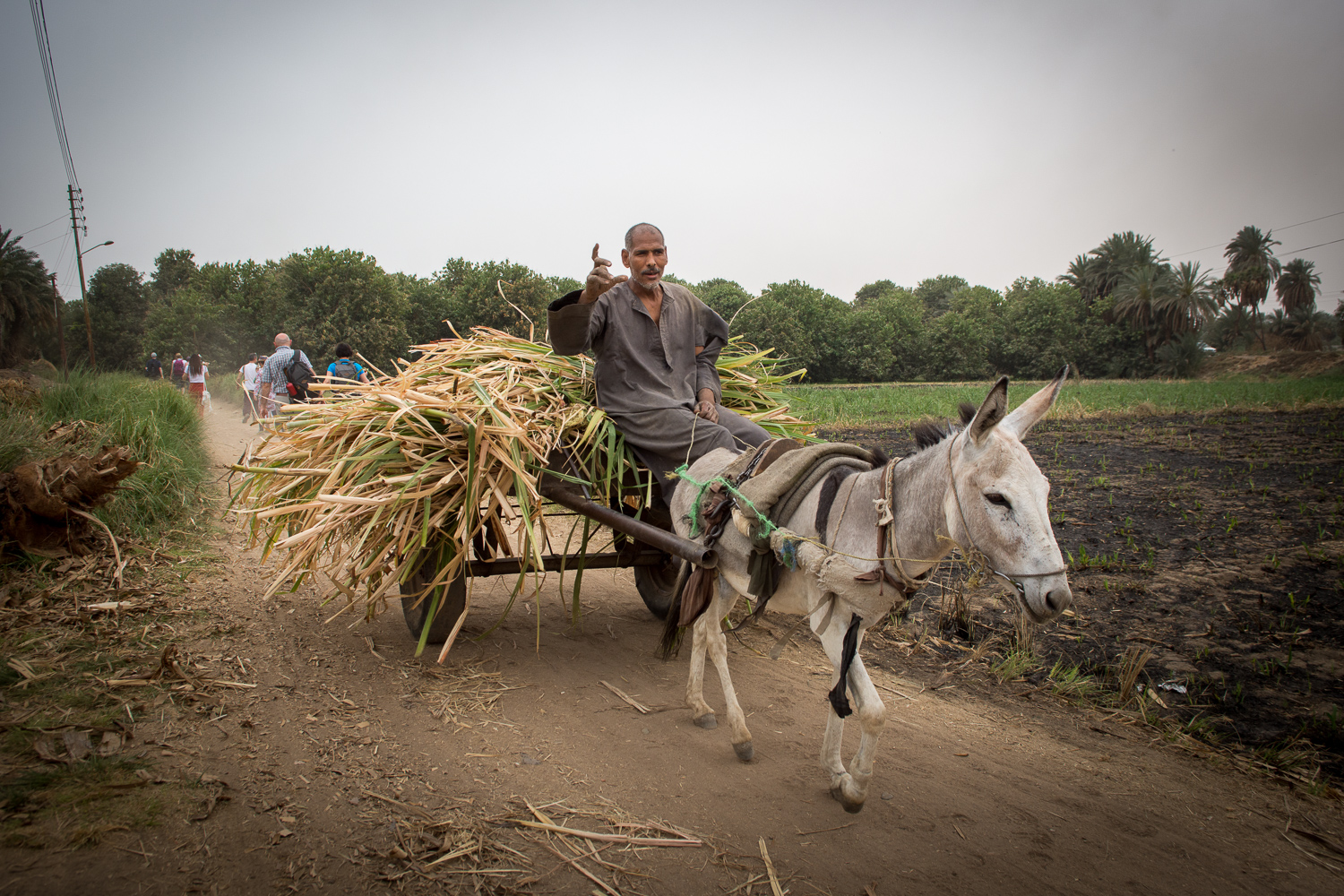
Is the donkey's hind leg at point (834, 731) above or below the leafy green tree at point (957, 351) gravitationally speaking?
below

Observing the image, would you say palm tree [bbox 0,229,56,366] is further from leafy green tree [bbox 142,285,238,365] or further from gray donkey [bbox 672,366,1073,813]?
gray donkey [bbox 672,366,1073,813]

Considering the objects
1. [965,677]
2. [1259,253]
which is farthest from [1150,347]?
[965,677]

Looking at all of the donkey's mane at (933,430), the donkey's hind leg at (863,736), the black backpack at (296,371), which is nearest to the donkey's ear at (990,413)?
the donkey's mane at (933,430)

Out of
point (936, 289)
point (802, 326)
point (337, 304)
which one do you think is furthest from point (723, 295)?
point (936, 289)

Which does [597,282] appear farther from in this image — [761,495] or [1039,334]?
[1039,334]

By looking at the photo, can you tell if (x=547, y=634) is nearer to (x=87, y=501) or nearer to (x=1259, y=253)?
(x=87, y=501)

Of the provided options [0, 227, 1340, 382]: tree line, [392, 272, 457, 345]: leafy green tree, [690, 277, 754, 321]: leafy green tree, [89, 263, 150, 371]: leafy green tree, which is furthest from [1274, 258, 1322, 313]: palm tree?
[89, 263, 150, 371]: leafy green tree

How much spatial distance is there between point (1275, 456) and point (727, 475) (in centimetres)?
1132

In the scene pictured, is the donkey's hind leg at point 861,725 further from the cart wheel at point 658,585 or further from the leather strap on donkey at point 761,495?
the cart wheel at point 658,585

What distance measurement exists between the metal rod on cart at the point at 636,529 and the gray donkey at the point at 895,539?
19 cm

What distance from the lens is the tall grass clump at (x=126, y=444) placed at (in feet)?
13.9

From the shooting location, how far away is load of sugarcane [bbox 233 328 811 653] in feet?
9.84

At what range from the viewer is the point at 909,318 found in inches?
1869

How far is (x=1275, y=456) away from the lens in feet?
32.6
